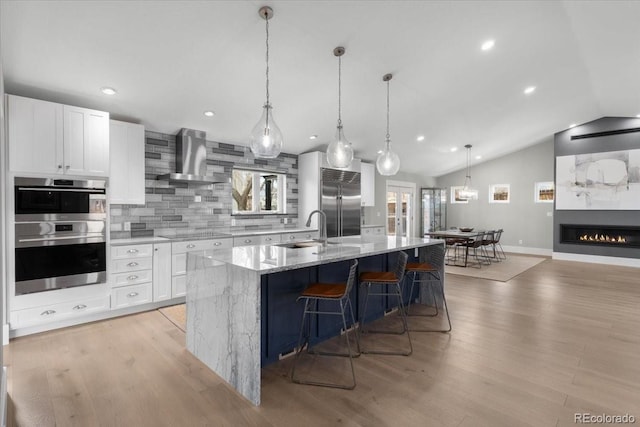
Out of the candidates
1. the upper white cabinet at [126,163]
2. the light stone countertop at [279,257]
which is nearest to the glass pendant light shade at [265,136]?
the light stone countertop at [279,257]

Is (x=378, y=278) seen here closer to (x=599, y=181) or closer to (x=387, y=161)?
(x=387, y=161)

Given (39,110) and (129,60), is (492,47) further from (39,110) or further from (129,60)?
(39,110)

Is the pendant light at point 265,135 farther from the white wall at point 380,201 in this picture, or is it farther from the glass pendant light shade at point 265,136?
the white wall at point 380,201

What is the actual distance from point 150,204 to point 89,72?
1.84m

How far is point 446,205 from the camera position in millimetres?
10625

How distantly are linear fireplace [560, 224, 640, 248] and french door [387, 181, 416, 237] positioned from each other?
3.70 metres

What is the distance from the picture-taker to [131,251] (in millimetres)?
3750

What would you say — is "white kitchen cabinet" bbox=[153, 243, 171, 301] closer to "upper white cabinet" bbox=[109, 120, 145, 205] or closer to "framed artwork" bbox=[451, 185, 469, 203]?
"upper white cabinet" bbox=[109, 120, 145, 205]

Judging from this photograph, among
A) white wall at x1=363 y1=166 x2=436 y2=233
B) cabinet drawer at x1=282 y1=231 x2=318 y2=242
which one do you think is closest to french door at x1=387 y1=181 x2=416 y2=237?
white wall at x1=363 y1=166 x2=436 y2=233

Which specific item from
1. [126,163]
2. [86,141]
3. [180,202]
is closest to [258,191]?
[180,202]

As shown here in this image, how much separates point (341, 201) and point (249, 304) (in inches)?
173

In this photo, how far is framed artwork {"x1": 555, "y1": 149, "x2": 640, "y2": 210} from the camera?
691cm

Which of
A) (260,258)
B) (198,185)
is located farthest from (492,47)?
(198,185)

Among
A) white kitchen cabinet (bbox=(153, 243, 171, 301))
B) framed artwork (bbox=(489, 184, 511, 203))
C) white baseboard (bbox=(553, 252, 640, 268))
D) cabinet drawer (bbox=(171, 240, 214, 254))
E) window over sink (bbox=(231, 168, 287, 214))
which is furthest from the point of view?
framed artwork (bbox=(489, 184, 511, 203))
